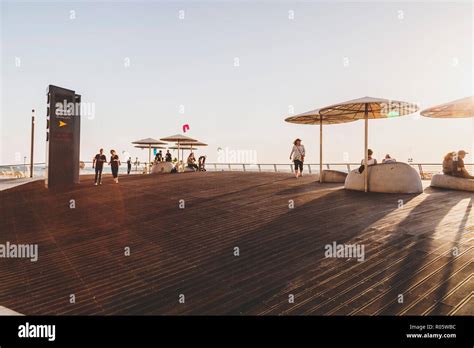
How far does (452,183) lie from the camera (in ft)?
35.7

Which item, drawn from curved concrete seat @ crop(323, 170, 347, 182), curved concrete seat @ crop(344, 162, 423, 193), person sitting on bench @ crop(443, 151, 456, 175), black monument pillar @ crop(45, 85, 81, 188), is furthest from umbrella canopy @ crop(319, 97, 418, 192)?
black monument pillar @ crop(45, 85, 81, 188)

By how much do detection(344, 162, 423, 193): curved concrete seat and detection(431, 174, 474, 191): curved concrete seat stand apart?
1.76 metres

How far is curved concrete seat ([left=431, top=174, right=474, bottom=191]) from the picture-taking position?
33.8 feet

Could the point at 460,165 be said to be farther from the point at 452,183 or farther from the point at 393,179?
the point at 393,179

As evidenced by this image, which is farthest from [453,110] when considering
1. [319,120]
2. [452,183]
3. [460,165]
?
[319,120]

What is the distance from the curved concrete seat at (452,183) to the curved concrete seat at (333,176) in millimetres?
3613

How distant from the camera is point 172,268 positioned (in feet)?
14.8

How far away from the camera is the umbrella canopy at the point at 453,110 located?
359 inches

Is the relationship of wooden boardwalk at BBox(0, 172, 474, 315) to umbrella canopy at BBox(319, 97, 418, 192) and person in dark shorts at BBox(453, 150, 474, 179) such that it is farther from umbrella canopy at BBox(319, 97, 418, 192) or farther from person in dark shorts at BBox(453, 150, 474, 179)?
umbrella canopy at BBox(319, 97, 418, 192)

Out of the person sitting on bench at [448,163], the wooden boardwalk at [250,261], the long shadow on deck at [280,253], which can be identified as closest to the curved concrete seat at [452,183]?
the person sitting on bench at [448,163]

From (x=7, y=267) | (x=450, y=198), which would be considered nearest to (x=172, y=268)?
(x=7, y=267)

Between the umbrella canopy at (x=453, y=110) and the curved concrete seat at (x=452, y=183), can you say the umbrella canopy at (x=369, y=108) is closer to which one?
the umbrella canopy at (x=453, y=110)

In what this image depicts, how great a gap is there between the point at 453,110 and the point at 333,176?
5475 mm
